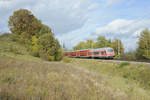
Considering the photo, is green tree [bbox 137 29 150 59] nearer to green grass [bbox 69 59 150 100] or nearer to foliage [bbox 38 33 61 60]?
green grass [bbox 69 59 150 100]

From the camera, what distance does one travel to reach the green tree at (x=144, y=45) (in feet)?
116

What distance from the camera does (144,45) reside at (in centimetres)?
3750

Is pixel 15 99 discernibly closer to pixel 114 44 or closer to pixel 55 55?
pixel 55 55

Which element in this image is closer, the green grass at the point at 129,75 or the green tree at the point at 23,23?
the green grass at the point at 129,75

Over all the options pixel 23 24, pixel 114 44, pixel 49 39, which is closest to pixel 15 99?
pixel 49 39

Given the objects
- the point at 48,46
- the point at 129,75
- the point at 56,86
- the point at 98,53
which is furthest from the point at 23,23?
the point at 56,86

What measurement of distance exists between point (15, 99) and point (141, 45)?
40537 mm

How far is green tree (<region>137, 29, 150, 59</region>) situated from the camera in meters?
35.4

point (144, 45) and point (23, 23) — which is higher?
point (23, 23)

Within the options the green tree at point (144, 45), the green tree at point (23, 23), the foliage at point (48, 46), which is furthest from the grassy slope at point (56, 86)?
the green tree at point (23, 23)

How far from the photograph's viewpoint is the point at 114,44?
62.7 m

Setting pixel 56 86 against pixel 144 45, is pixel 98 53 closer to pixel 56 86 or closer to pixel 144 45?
pixel 144 45

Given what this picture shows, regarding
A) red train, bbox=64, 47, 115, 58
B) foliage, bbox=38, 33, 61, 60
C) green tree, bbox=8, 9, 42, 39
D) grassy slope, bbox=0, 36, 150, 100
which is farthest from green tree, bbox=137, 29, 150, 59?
green tree, bbox=8, 9, 42, 39

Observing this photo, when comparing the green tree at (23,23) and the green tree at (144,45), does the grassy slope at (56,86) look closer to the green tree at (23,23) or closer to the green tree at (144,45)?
the green tree at (144,45)
